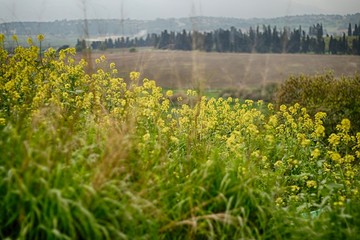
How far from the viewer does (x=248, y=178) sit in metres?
4.10

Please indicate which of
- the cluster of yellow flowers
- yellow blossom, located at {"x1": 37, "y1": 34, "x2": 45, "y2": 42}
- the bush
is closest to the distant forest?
the bush

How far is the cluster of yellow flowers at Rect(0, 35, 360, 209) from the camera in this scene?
5172 mm

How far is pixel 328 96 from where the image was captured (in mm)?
15828

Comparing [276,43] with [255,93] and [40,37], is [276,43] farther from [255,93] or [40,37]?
[40,37]

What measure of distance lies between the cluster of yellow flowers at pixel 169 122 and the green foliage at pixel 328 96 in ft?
22.4

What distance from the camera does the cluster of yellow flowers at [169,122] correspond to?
17.0 feet

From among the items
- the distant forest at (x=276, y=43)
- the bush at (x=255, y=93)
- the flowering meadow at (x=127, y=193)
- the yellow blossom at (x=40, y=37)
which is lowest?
the bush at (x=255, y=93)

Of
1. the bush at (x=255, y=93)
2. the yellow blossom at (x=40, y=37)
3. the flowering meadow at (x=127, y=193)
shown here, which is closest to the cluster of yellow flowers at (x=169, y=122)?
the yellow blossom at (x=40, y=37)

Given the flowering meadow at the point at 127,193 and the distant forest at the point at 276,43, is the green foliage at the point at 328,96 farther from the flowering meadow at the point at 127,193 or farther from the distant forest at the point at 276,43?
the distant forest at the point at 276,43

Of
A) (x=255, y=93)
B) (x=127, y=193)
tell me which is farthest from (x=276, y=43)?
(x=127, y=193)

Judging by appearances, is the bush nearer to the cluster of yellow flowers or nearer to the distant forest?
the cluster of yellow flowers

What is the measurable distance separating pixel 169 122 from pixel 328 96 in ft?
35.0

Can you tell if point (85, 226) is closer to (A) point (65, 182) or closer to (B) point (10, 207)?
(A) point (65, 182)

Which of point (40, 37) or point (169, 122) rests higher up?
point (40, 37)
